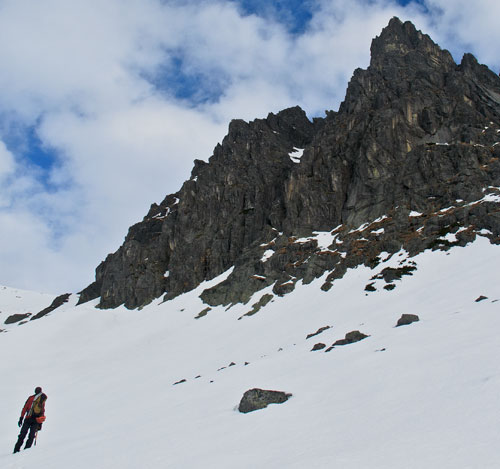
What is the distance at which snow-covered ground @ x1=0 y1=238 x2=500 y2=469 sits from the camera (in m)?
7.53

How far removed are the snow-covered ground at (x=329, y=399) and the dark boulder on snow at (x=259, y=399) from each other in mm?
441

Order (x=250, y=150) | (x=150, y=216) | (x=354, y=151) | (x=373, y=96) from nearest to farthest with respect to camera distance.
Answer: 1. (x=354, y=151)
2. (x=373, y=96)
3. (x=250, y=150)
4. (x=150, y=216)

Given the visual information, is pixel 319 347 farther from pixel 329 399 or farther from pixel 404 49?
pixel 404 49

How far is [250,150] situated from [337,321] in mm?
72688

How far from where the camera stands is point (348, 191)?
251ft

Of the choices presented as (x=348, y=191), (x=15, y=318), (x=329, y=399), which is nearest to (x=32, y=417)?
(x=329, y=399)

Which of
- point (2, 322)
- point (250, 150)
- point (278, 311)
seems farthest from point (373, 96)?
point (2, 322)

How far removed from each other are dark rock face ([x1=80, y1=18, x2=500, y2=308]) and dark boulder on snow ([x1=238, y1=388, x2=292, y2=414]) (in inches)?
1367

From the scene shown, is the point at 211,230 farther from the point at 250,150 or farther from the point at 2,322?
the point at 2,322

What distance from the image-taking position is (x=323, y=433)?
→ 8.78 meters

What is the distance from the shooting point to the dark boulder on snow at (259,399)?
12820mm

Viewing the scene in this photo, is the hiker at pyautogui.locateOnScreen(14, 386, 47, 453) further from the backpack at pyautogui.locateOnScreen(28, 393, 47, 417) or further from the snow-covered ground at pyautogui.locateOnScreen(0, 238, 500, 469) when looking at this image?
the snow-covered ground at pyautogui.locateOnScreen(0, 238, 500, 469)

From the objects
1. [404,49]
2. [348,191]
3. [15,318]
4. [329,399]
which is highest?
[404,49]

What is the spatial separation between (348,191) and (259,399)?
67.6 m
